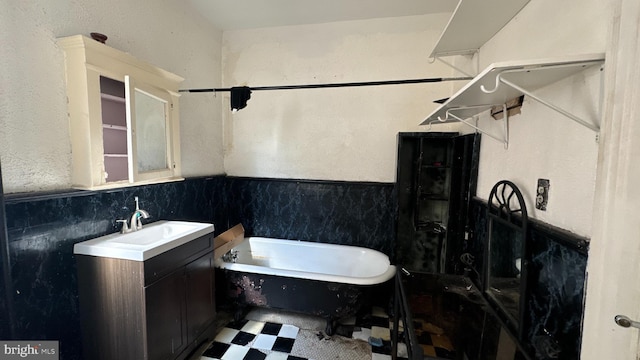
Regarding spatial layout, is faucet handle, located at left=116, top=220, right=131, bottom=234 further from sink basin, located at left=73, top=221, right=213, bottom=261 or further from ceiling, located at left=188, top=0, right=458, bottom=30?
ceiling, located at left=188, top=0, right=458, bottom=30

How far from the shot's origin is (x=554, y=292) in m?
1.03

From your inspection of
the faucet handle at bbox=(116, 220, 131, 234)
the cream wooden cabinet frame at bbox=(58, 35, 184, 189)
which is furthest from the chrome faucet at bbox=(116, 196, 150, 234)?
the cream wooden cabinet frame at bbox=(58, 35, 184, 189)

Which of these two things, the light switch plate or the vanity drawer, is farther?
the vanity drawer

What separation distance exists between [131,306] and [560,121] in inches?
91.2

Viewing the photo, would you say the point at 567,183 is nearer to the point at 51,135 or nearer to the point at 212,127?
the point at 51,135

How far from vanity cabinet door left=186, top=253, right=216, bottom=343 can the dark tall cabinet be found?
5.49 ft

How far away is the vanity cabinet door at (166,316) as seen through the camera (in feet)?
4.90

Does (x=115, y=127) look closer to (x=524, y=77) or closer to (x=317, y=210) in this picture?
Result: (x=317, y=210)

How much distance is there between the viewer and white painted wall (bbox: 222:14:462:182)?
2.54 m

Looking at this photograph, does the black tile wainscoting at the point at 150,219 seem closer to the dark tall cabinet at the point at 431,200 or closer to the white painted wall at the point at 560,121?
the dark tall cabinet at the point at 431,200

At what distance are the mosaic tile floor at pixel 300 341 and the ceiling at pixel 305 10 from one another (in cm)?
281

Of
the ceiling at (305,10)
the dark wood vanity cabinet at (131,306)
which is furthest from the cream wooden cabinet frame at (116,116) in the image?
the ceiling at (305,10)

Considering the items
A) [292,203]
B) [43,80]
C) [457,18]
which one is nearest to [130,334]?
[43,80]

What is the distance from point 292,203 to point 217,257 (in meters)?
0.93
